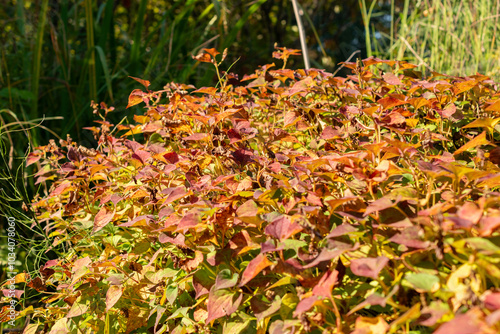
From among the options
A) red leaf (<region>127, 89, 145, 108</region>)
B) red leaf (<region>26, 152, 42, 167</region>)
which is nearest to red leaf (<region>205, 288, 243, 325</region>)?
red leaf (<region>127, 89, 145, 108</region>)

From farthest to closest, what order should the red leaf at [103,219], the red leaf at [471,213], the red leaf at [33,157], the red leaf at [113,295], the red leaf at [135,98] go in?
the red leaf at [33,157] → the red leaf at [135,98] → the red leaf at [103,219] → the red leaf at [113,295] → the red leaf at [471,213]

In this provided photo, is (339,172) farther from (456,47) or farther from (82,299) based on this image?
(456,47)

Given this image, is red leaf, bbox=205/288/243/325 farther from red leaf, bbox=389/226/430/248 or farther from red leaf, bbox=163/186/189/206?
red leaf, bbox=389/226/430/248

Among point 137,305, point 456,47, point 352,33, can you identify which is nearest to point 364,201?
point 137,305

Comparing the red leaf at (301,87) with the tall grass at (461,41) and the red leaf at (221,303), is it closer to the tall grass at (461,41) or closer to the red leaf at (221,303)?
the red leaf at (221,303)

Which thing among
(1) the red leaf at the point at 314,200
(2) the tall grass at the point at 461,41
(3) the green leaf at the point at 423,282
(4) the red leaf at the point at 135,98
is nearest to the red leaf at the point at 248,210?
(1) the red leaf at the point at 314,200

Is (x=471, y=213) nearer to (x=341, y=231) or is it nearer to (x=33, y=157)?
(x=341, y=231)

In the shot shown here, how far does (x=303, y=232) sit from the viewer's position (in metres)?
1.01

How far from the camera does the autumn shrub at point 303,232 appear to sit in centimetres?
79

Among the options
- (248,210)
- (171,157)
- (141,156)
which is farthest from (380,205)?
(141,156)

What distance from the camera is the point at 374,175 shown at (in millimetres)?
970

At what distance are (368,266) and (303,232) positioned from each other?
0.77 feet

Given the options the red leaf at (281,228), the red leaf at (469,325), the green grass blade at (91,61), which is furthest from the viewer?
the green grass blade at (91,61)

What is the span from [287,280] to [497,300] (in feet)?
1.31
